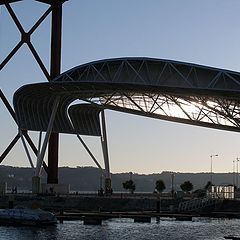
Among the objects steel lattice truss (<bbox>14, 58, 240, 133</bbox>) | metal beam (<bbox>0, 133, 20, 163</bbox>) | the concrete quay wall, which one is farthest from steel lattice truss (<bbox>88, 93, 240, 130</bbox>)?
metal beam (<bbox>0, 133, 20, 163</bbox>)

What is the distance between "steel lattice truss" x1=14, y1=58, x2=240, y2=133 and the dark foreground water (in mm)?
12543

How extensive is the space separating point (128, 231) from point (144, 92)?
20768 millimetres

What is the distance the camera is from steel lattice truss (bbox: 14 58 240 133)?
245 ft

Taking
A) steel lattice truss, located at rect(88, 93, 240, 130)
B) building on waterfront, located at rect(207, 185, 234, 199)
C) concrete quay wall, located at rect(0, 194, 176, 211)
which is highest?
steel lattice truss, located at rect(88, 93, 240, 130)

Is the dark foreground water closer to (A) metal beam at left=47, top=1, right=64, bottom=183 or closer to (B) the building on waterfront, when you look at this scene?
(B) the building on waterfront

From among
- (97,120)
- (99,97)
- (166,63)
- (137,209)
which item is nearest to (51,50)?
(97,120)

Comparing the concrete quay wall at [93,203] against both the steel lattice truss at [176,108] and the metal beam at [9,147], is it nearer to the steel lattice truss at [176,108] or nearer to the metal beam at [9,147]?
the steel lattice truss at [176,108]

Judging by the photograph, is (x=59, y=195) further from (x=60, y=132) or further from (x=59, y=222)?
(x=59, y=222)

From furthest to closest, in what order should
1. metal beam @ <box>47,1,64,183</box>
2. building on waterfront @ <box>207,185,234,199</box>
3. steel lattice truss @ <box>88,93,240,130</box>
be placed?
metal beam @ <box>47,1,64,183</box> → building on waterfront @ <box>207,185,234,199</box> → steel lattice truss @ <box>88,93,240,130</box>

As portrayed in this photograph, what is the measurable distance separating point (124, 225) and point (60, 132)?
116 feet

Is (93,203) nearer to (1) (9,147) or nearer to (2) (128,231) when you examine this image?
(1) (9,147)

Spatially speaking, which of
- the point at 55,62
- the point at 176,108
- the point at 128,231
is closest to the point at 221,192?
the point at 176,108

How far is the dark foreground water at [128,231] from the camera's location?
206ft

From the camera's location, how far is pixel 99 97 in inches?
3757
